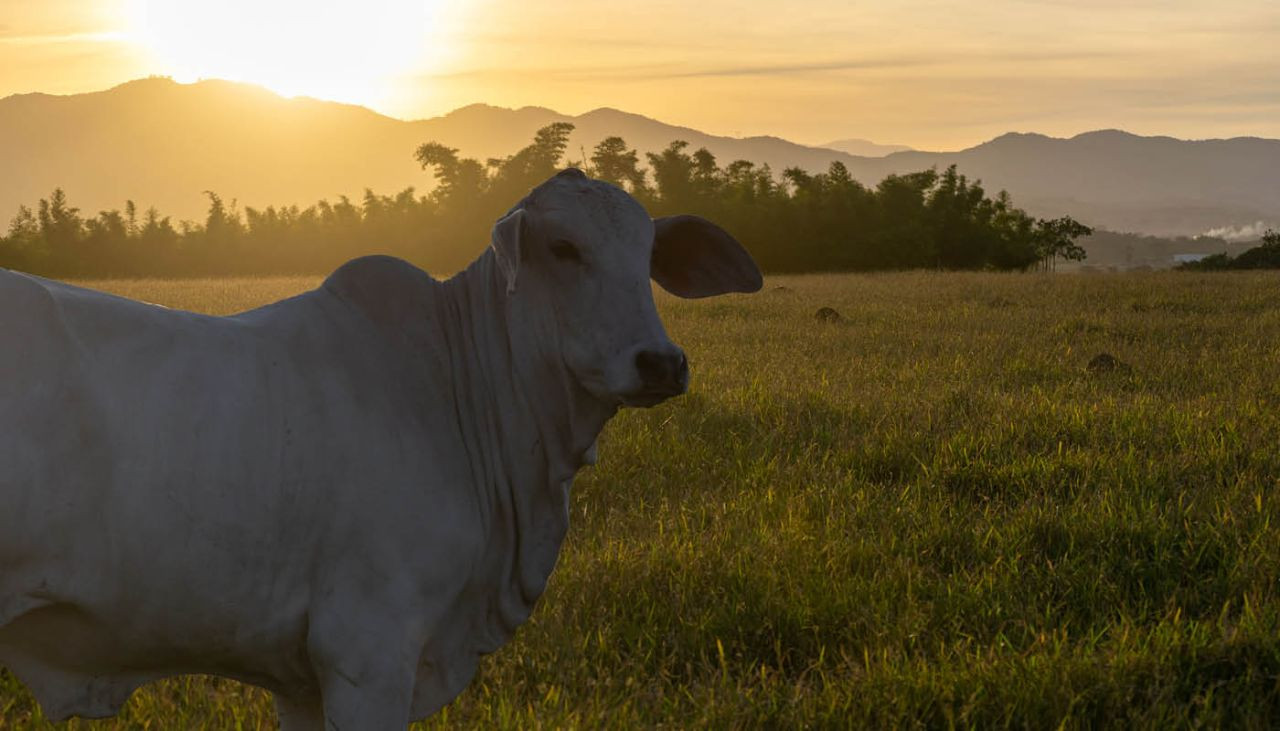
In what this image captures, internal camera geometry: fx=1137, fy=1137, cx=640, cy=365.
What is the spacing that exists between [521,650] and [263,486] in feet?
7.06

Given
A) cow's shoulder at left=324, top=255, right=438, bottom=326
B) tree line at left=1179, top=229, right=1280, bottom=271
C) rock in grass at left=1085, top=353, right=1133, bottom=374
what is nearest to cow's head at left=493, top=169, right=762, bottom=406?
cow's shoulder at left=324, top=255, right=438, bottom=326

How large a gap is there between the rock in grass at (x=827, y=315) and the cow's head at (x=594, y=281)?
42.3 feet

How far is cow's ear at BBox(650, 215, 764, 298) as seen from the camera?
3.25 meters

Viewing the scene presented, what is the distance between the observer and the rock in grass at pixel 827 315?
15623mm

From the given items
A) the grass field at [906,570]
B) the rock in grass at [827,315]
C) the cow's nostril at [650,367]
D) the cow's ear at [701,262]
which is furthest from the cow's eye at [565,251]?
the rock in grass at [827,315]

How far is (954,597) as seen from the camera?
4.77m

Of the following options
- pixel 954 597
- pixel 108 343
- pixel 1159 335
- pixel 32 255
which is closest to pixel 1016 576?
pixel 954 597

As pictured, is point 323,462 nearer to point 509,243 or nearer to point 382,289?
point 382,289

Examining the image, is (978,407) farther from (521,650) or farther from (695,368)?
(521,650)

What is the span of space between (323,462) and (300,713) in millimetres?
763

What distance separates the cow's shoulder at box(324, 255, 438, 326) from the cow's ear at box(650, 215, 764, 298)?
2.23 feet

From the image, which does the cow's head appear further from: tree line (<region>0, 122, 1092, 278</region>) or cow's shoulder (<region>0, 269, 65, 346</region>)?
tree line (<region>0, 122, 1092, 278</region>)

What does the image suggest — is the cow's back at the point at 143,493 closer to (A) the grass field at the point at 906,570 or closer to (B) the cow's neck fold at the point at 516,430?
(B) the cow's neck fold at the point at 516,430

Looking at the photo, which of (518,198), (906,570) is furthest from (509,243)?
(518,198)
